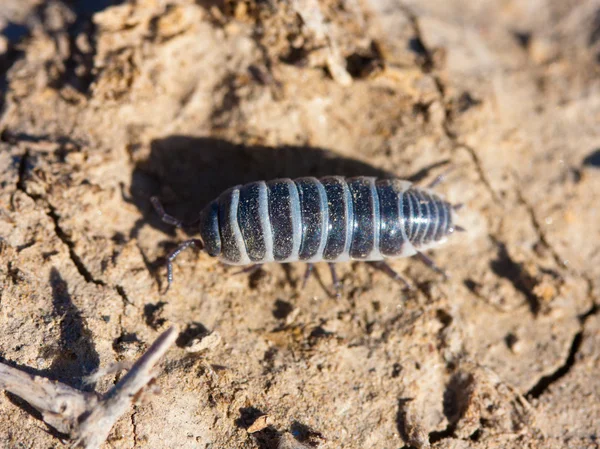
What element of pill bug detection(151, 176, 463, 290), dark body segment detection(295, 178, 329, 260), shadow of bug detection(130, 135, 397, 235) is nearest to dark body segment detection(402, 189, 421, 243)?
pill bug detection(151, 176, 463, 290)

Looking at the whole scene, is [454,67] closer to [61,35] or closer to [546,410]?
[546,410]

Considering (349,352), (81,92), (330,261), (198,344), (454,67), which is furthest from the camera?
(454,67)

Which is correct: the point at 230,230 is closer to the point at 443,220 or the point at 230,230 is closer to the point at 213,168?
the point at 213,168

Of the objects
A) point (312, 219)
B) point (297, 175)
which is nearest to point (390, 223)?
point (312, 219)

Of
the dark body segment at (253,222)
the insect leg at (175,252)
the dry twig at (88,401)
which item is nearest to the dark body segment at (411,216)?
the dark body segment at (253,222)

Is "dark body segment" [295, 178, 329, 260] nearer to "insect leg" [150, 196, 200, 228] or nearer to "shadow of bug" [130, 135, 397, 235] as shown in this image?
"shadow of bug" [130, 135, 397, 235]

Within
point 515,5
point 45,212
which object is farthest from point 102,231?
point 515,5

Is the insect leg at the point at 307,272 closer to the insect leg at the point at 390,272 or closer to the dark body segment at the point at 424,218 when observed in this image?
the insect leg at the point at 390,272
